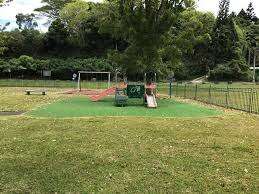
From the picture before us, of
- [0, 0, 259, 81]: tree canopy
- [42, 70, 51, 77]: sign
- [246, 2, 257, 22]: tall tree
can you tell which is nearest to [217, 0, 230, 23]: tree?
[0, 0, 259, 81]: tree canopy

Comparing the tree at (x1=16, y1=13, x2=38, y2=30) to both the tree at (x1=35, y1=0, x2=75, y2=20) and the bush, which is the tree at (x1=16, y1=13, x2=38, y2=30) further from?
the bush

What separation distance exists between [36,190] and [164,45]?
21.5m

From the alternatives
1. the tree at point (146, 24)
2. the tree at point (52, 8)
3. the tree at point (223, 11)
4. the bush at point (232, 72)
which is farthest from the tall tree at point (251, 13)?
the tree at point (146, 24)

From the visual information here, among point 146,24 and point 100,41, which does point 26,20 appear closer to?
point 100,41

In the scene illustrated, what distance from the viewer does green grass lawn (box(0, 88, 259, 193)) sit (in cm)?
846

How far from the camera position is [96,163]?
31.9ft

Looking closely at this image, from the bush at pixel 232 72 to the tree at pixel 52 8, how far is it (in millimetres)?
32315

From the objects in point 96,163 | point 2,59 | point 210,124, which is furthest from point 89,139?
point 2,59

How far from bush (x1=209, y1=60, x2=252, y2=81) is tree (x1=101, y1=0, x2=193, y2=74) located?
4946 centimetres

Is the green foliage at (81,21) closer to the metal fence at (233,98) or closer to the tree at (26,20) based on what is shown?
the tree at (26,20)

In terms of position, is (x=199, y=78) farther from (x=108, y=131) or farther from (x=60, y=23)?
(x=108, y=131)

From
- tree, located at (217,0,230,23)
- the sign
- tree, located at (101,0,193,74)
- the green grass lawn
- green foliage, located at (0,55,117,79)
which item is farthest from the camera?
tree, located at (217,0,230,23)

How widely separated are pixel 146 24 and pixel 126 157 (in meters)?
17.9

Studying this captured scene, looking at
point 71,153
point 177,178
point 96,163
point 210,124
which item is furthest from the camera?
point 210,124
